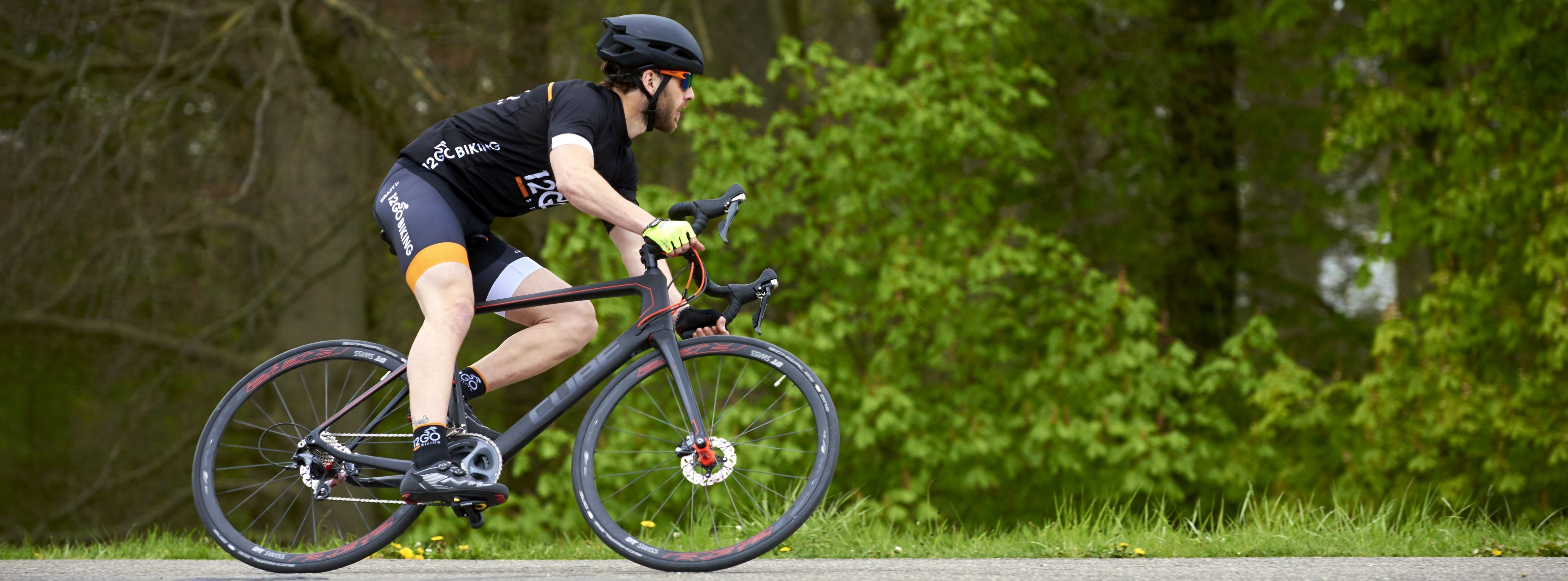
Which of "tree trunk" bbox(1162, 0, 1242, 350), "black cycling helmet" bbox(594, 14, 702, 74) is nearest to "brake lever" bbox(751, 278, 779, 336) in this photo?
"black cycling helmet" bbox(594, 14, 702, 74)

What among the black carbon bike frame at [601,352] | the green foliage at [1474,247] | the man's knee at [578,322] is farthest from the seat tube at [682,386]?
the green foliage at [1474,247]

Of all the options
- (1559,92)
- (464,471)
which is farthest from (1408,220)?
(464,471)

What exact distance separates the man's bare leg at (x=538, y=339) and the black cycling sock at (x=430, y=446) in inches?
13.7

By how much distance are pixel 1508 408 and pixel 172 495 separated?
10.8m

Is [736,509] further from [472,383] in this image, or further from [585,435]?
[472,383]

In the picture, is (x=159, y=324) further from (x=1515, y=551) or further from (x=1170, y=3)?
(x=1515, y=551)

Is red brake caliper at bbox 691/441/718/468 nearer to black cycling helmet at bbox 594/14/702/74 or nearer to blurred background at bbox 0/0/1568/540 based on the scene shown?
black cycling helmet at bbox 594/14/702/74

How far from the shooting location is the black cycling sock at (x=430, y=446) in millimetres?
3842

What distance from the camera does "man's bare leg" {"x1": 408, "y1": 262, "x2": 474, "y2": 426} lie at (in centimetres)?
389

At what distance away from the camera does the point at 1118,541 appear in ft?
15.4

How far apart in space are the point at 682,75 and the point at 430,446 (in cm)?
125

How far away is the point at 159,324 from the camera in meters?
12.1

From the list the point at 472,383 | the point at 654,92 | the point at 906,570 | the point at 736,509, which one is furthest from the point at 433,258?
the point at 906,570

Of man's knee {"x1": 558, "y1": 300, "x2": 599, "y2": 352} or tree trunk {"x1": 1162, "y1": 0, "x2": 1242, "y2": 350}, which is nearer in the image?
man's knee {"x1": 558, "y1": 300, "x2": 599, "y2": 352}
